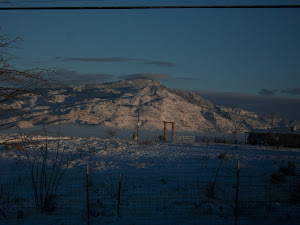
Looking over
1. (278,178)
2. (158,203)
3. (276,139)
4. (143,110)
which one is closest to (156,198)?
(158,203)

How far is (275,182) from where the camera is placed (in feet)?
44.8

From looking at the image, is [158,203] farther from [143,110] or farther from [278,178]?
[143,110]

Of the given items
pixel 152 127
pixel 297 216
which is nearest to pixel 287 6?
pixel 297 216

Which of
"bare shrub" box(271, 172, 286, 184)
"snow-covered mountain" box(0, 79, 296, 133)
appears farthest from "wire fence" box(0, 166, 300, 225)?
"snow-covered mountain" box(0, 79, 296, 133)

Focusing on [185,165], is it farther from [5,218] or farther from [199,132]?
[199,132]

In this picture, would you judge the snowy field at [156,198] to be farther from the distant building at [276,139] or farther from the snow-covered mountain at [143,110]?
the snow-covered mountain at [143,110]

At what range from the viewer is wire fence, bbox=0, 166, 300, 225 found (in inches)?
370

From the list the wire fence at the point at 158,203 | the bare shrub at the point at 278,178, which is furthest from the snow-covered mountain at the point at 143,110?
the bare shrub at the point at 278,178

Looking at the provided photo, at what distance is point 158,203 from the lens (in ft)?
35.8

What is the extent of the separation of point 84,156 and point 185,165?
7.86 m

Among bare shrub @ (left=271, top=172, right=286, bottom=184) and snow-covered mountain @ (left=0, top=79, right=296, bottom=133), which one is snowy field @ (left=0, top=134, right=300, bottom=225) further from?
snow-covered mountain @ (left=0, top=79, right=296, bottom=133)

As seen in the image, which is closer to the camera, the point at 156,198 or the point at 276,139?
the point at 156,198

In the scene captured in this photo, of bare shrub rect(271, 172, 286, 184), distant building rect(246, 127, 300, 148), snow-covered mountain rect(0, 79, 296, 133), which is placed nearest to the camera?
bare shrub rect(271, 172, 286, 184)

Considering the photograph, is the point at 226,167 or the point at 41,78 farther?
the point at 226,167
